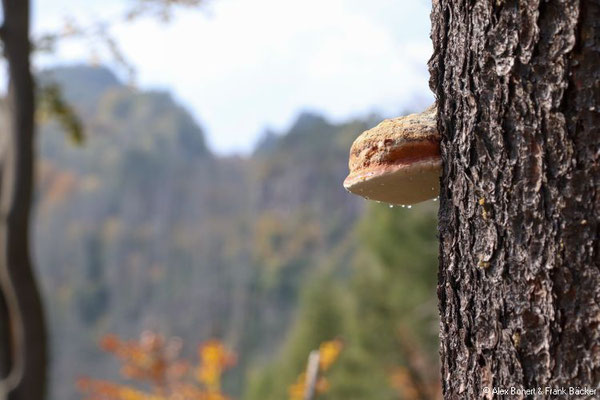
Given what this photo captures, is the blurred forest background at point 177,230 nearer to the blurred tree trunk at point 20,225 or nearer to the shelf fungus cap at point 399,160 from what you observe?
the blurred tree trunk at point 20,225

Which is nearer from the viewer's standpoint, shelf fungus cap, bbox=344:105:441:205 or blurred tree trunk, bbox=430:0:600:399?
blurred tree trunk, bbox=430:0:600:399

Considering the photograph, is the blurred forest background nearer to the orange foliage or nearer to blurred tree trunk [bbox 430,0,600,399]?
the orange foliage

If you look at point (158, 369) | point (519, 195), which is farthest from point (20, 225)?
point (158, 369)

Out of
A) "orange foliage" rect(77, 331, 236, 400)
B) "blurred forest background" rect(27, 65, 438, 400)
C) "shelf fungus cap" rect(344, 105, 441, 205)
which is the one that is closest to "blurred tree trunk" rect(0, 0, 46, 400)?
"orange foliage" rect(77, 331, 236, 400)

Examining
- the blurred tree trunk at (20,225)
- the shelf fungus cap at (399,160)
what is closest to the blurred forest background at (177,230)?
the blurred tree trunk at (20,225)

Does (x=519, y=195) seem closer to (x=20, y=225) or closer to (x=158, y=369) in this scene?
(x=20, y=225)

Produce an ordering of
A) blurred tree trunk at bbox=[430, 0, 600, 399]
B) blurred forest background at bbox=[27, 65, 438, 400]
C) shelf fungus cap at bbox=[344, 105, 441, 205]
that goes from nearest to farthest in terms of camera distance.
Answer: blurred tree trunk at bbox=[430, 0, 600, 399]
shelf fungus cap at bbox=[344, 105, 441, 205]
blurred forest background at bbox=[27, 65, 438, 400]
